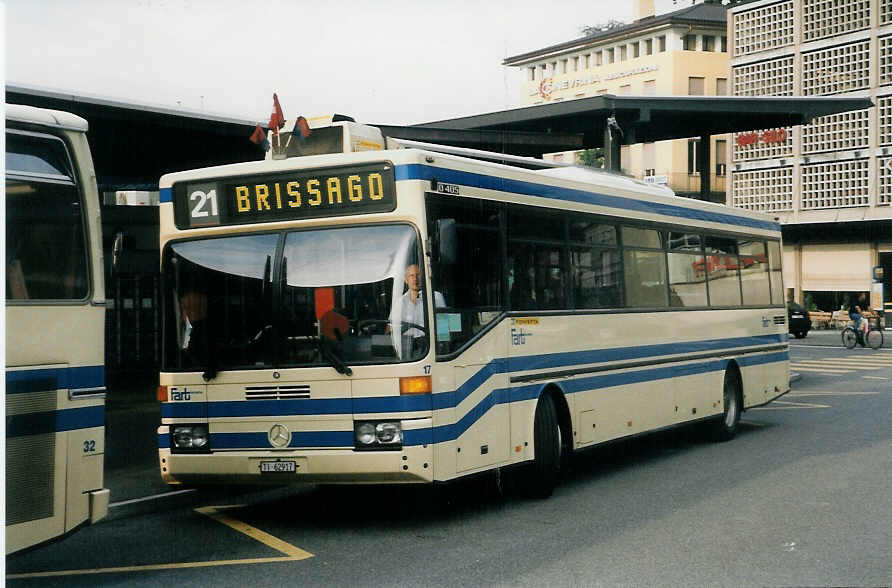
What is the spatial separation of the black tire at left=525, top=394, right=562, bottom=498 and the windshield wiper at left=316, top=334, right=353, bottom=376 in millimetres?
2363

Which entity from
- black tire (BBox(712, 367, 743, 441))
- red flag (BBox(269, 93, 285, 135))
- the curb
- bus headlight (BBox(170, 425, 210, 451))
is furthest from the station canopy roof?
bus headlight (BBox(170, 425, 210, 451))

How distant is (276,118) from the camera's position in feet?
33.4

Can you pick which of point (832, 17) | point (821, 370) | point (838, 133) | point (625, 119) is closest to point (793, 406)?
point (625, 119)

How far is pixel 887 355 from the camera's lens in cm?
3731

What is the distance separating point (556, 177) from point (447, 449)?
3.47 m

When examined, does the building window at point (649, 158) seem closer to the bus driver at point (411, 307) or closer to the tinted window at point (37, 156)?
the bus driver at point (411, 307)

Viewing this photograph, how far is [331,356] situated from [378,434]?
708mm

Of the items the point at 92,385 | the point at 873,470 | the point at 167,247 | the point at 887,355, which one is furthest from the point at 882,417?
the point at 887,355

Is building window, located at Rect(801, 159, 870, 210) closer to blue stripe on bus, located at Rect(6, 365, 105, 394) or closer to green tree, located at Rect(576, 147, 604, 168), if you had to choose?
green tree, located at Rect(576, 147, 604, 168)

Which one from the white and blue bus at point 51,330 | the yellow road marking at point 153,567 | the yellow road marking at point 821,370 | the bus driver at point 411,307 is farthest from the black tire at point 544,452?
the yellow road marking at point 821,370

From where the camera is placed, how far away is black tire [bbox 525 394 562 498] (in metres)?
11.1

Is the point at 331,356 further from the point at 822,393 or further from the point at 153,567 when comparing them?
the point at 822,393

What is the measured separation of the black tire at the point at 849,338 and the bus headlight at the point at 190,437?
35.9 metres

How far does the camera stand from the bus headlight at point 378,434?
9.35 metres
